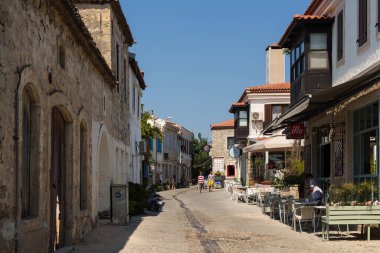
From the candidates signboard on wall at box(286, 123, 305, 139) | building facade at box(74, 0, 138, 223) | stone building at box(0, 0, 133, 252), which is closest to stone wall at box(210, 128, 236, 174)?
building facade at box(74, 0, 138, 223)

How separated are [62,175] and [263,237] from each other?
15.9ft

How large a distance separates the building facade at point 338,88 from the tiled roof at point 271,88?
18.9 m

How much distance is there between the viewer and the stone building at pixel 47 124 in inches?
290

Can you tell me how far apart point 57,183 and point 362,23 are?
8.41 m

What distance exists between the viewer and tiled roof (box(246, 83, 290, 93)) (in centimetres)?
4059

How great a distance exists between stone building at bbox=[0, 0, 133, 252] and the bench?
16.9ft

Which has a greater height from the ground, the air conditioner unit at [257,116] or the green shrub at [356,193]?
the air conditioner unit at [257,116]

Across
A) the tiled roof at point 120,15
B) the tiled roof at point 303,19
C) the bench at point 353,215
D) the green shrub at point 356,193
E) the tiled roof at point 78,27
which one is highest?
the tiled roof at point 120,15

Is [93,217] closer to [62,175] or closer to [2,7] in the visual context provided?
[62,175]

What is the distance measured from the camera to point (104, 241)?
12641 millimetres

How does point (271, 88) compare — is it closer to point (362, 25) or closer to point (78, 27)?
point (362, 25)

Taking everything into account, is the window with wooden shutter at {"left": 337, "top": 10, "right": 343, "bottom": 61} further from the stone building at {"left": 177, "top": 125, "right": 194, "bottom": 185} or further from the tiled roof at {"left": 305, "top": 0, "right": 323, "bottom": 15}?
the stone building at {"left": 177, "top": 125, "right": 194, "bottom": 185}

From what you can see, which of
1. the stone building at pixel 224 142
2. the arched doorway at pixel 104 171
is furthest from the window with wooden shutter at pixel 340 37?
the stone building at pixel 224 142

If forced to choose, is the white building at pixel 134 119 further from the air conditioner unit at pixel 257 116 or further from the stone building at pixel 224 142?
the stone building at pixel 224 142
